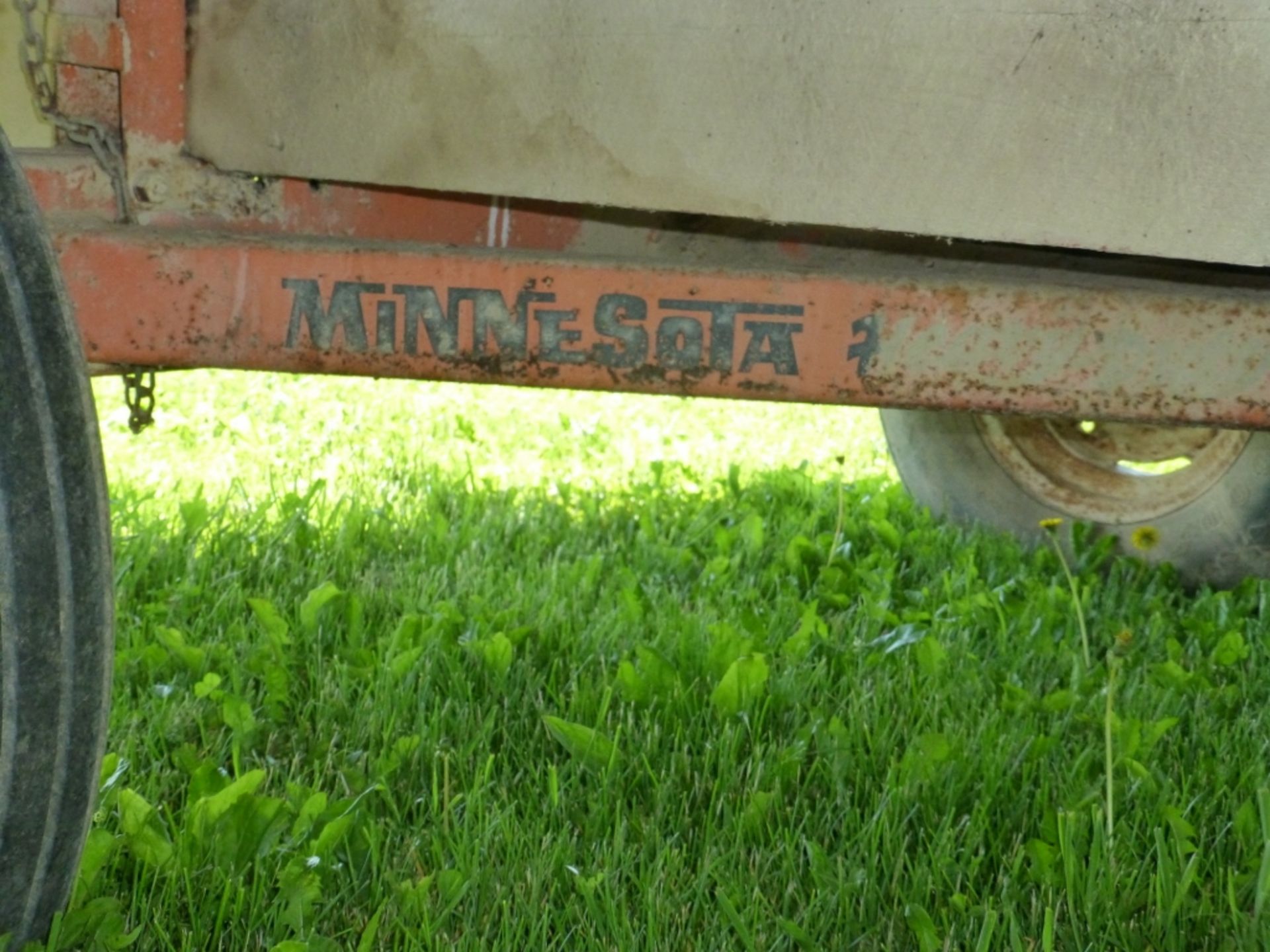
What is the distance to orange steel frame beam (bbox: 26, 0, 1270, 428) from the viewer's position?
62.7 inches

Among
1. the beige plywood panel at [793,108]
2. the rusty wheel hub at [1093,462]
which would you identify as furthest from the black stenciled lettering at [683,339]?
the rusty wheel hub at [1093,462]

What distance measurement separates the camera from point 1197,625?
95.3 inches

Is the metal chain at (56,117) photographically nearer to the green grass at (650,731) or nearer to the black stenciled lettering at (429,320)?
the black stenciled lettering at (429,320)

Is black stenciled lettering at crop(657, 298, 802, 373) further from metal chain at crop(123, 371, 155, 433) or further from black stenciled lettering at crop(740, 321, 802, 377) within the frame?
metal chain at crop(123, 371, 155, 433)

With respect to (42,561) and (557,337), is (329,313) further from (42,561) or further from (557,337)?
(42,561)

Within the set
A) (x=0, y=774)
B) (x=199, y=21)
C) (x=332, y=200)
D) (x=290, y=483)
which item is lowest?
(x=290, y=483)

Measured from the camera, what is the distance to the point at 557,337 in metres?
1.64

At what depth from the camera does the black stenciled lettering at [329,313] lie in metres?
1.64

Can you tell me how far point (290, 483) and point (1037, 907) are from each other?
2147 mm

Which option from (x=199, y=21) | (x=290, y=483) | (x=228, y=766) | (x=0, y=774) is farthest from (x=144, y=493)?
(x=0, y=774)

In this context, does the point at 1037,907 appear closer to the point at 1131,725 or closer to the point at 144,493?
the point at 1131,725

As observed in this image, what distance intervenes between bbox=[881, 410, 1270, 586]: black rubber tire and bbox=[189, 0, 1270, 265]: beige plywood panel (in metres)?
0.96

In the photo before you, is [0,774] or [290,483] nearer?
[0,774]

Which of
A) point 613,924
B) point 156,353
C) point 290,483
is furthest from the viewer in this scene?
point 290,483
